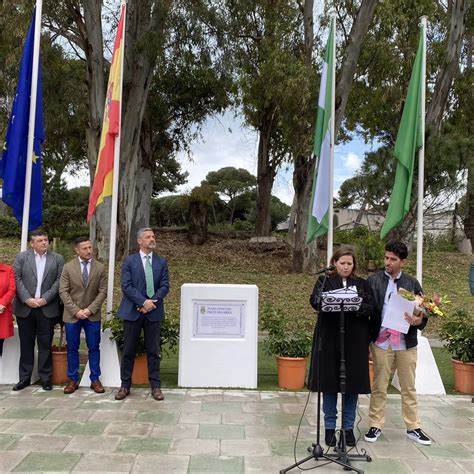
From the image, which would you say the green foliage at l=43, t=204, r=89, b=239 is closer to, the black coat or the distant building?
the distant building

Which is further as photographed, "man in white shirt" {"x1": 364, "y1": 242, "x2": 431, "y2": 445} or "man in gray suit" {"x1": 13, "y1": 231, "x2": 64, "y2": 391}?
"man in gray suit" {"x1": 13, "y1": 231, "x2": 64, "y2": 391}

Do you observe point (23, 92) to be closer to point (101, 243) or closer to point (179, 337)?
point (179, 337)

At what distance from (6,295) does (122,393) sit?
1.67 meters

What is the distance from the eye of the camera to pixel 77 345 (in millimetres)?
6219

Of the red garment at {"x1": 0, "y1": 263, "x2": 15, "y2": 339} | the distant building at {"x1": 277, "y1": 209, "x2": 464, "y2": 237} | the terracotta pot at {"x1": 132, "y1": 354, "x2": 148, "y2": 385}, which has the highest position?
the distant building at {"x1": 277, "y1": 209, "x2": 464, "y2": 237}

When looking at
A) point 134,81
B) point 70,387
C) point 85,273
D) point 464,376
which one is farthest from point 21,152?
point 134,81

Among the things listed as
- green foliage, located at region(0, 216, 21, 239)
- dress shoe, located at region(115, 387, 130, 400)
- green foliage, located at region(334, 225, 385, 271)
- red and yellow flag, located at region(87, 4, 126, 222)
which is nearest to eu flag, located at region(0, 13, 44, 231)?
red and yellow flag, located at region(87, 4, 126, 222)

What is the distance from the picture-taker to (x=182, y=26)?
12.4m

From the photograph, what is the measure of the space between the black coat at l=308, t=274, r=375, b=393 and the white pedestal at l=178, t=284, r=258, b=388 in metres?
1.96

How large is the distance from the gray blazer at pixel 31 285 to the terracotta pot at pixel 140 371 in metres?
1.14

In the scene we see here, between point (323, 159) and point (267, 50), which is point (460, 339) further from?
point (267, 50)

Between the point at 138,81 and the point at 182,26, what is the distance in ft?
6.85

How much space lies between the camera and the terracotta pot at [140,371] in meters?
6.64

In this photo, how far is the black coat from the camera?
15.0 ft
